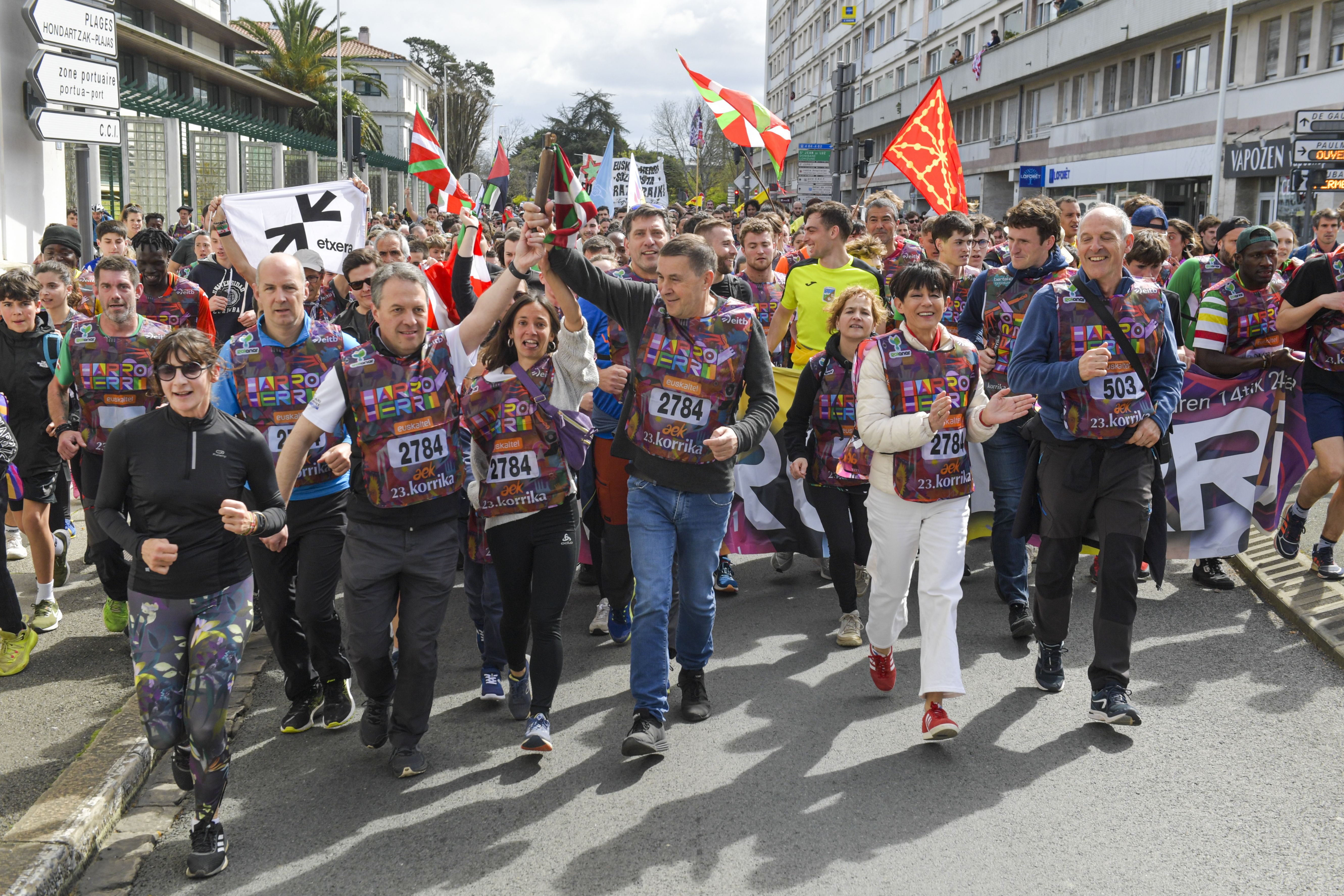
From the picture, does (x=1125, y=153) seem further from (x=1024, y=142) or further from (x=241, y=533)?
(x=241, y=533)

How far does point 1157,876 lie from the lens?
3.90 meters

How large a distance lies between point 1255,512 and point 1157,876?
4.65 meters

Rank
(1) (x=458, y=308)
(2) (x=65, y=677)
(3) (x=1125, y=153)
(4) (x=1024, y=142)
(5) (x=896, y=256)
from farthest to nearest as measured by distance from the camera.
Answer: (4) (x=1024, y=142), (3) (x=1125, y=153), (5) (x=896, y=256), (1) (x=458, y=308), (2) (x=65, y=677)

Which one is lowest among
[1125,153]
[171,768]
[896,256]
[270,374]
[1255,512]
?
[171,768]

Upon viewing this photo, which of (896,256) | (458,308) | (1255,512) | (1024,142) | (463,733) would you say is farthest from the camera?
(1024,142)

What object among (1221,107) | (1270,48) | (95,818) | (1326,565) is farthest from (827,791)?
(1270,48)

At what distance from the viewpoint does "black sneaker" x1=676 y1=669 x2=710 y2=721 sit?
539 cm

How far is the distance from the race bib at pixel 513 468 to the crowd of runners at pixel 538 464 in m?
0.01

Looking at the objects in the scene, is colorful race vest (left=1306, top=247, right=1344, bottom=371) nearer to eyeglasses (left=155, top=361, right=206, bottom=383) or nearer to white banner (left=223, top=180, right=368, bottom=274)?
white banner (left=223, top=180, right=368, bottom=274)

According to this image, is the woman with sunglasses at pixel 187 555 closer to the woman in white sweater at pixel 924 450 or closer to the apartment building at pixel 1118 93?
the woman in white sweater at pixel 924 450

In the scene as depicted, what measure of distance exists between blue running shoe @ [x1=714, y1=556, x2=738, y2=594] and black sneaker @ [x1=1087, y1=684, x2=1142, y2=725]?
8.72 ft

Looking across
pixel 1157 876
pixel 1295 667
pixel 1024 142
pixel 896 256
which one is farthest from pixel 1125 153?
pixel 1157 876

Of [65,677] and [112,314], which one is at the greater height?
[112,314]

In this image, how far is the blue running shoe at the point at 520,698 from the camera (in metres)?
5.45
